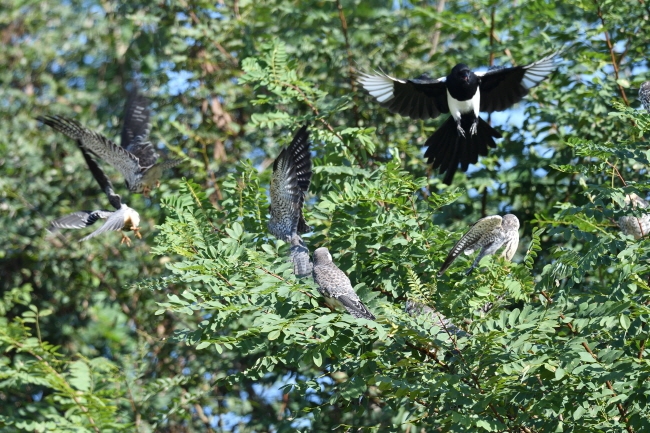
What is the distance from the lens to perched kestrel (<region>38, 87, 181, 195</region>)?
6.07 m

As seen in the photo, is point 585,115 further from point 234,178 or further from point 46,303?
point 46,303

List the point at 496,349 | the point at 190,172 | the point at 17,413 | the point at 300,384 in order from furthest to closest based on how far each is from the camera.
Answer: the point at 190,172, the point at 17,413, the point at 300,384, the point at 496,349

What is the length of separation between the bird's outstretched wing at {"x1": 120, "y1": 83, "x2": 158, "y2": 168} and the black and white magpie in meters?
1.54

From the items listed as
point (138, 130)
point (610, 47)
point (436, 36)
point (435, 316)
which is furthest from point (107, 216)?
point (436, 36)

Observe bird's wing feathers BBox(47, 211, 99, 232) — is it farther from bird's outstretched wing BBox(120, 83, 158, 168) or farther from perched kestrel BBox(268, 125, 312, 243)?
perched kestrel BBox(268, 125, 312, 243)

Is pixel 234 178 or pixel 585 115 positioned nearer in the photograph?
pixel 234 178

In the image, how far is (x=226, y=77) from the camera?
7.80 m

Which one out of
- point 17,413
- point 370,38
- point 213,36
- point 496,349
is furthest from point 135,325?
point 496,349

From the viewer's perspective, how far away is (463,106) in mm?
5855

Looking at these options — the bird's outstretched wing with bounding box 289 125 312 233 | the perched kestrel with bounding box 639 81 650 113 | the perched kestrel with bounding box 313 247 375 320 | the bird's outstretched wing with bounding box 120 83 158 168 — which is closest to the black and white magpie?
the perched kestrel with bounding box 639 81 650 113

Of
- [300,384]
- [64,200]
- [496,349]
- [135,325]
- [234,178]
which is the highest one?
[234,178]

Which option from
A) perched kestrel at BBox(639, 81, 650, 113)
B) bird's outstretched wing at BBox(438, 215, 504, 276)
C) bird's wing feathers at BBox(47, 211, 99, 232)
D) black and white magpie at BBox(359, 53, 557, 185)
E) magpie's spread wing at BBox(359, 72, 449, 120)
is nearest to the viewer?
bird's outstretched wing at BBox(438, 215, 504, 276)

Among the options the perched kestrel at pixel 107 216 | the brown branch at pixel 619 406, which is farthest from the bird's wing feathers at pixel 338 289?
the perched kestrel at pixel 107 216

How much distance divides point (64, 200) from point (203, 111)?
1.41 metres
